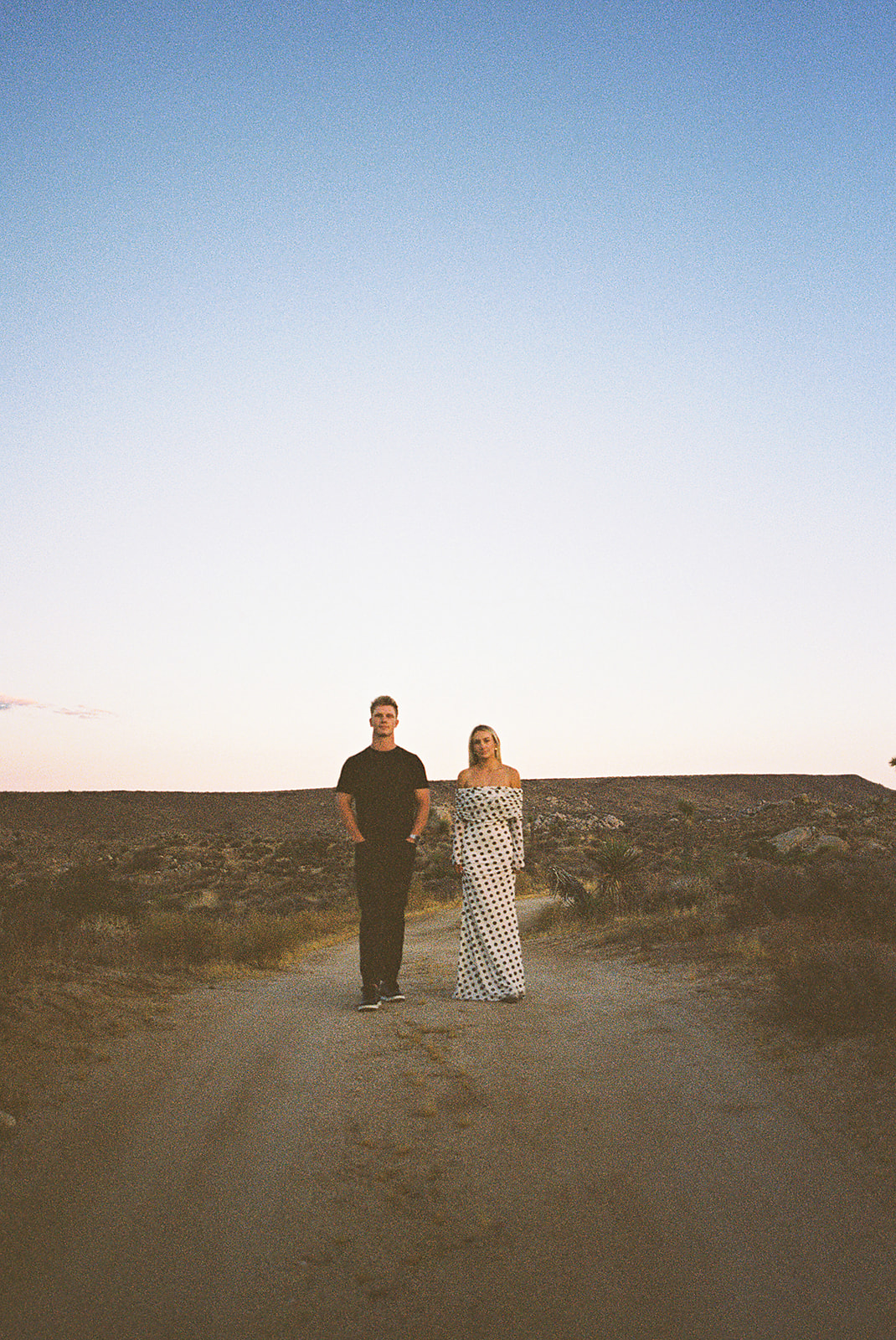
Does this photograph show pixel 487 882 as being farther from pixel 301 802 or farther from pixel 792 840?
pixel 301 802

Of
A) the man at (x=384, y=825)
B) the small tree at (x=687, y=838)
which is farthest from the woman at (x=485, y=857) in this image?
the small tree at (x=687, y=838)

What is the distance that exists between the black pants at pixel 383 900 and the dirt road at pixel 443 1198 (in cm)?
163

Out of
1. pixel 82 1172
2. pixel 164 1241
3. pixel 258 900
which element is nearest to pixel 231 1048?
pixel 82 1172

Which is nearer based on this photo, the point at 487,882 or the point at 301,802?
the point at 487,882

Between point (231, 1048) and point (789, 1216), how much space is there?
3.99m

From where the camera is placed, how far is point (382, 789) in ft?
27.8

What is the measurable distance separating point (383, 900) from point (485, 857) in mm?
1065

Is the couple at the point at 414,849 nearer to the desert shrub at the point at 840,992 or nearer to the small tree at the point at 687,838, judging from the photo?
the desert shrub at the point at 840,992

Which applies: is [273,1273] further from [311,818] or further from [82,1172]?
[311,818]

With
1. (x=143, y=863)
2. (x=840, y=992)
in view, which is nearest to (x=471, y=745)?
(x=840, y=992)

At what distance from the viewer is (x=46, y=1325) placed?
115 inches

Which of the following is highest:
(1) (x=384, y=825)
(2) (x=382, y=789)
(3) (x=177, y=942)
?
(2) (x=382, y=789)

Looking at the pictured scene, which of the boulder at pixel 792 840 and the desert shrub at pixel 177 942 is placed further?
the boulder at pixel 792 840

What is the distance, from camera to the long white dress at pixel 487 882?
845 centimetres
